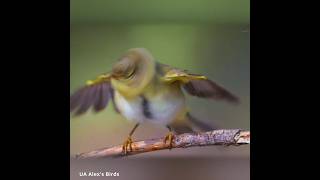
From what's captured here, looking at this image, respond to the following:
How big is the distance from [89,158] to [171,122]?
0.99ft

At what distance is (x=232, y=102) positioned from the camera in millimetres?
1424

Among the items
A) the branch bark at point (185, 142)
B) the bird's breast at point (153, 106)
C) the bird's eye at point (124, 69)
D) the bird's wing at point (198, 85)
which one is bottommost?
the branch bark at point (185, 142)

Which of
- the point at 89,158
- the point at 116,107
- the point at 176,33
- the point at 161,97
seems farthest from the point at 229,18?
the point at 89,158

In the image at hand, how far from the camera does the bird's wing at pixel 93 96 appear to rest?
1.43 metres

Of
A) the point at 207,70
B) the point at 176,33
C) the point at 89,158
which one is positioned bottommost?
the point at 89,158

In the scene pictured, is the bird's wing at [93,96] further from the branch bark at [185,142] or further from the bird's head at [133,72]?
the branch bark at [185,142]

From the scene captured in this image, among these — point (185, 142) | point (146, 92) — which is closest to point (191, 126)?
point (185, 142)

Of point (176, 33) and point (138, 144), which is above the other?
point (176, 33)

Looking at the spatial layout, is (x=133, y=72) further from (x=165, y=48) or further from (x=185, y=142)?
(x=185, y=142)

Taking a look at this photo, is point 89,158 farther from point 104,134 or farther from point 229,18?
point 229,18

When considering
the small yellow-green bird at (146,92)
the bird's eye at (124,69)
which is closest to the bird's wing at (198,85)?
the small yellow-green bird at (146,92)

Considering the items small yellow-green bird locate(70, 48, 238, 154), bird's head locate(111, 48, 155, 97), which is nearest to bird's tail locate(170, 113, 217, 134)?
small yellow-green bird locate(70, 48, 238, 154)

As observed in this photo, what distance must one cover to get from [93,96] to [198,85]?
0.36 metres

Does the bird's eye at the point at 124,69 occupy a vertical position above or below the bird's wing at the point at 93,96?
above
